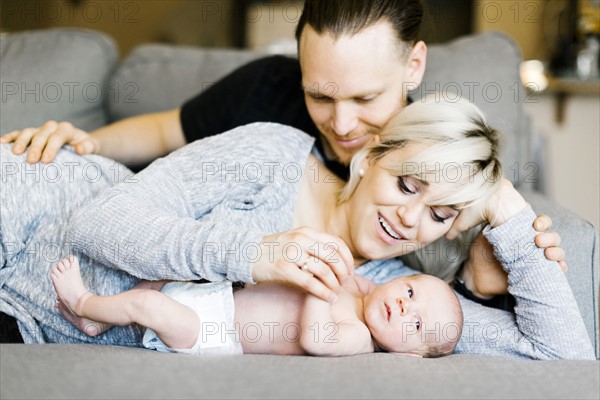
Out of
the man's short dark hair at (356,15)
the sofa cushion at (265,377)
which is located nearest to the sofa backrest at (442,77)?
the man's short dark hair at (356,15)

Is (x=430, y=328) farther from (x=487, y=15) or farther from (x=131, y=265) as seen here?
(x=487, y=15)

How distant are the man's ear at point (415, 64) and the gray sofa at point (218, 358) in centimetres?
15

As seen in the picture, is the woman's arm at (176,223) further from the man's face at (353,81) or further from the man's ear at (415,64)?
the man's ear at (415,64)

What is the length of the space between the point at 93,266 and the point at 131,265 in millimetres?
182

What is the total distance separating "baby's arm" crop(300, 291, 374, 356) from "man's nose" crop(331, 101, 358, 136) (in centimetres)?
42

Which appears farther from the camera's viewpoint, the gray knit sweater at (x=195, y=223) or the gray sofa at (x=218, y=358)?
the gray knit sweater at (x=195, y=223)

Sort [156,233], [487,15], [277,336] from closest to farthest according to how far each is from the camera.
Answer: [156,233] < [277,336] < [487,15]

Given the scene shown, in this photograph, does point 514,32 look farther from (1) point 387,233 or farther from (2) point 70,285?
(2) point 70,285

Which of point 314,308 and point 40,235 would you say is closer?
point 314,308

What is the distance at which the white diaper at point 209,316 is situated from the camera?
1.17 m

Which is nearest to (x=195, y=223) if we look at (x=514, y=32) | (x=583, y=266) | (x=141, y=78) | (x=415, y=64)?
(x=415, y=64)

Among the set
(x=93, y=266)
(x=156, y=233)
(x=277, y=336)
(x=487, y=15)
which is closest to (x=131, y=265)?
(x=156, y=233)

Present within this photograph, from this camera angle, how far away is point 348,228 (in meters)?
1.44

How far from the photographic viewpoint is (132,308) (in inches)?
44.3
